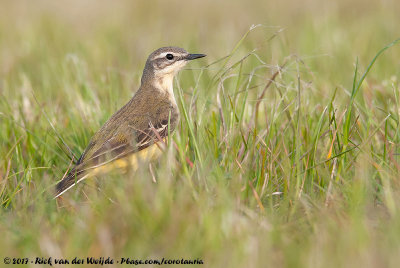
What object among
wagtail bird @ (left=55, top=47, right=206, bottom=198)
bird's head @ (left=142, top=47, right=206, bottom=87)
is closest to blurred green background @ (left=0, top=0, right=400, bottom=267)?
wagtail bird @ (left=55, top=47, right=206, bottom=198)

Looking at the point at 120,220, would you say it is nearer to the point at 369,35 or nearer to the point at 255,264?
the point at 255,264

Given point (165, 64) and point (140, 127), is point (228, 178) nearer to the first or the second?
point (140, 127)

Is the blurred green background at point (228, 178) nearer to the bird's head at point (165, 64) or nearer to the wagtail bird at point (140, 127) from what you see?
the wagtail bird at point (140, 127)

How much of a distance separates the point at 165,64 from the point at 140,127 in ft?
3.42

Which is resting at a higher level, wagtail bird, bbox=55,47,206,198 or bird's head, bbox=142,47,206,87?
bird's head, bbox=142,47,206,87

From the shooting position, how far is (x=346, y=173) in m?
4.58

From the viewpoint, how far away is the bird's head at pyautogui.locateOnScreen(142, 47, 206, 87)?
255 inches

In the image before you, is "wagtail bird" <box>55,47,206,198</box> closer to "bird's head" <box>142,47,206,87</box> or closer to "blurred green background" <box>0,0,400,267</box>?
"bird's head" <box>142,47,206,87</box>

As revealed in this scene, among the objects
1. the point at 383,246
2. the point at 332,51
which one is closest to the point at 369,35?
the point at 332,51

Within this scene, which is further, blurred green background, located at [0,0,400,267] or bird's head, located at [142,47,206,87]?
bird's head, located at [142,47,206,87]

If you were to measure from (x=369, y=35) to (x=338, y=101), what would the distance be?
3.64m

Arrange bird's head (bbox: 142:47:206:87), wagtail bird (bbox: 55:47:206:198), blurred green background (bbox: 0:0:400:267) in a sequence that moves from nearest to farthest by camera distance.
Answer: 1. blurred green background (bbox: 0:0:400:267)
2. wagtail bird (bbox: 55:47:206:198)
3. bird's head (bbox: 142:47:206:87)

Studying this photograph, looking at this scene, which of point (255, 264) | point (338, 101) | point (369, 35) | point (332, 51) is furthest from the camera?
point (369, 35)

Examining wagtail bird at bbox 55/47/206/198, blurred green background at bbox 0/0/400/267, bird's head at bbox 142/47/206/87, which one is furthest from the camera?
bird's head at bbox 142/47/206/87
